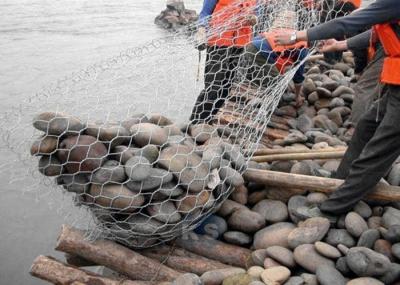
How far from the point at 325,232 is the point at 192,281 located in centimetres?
86

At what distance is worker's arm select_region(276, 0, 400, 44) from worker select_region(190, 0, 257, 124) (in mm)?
1191

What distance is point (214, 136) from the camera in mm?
3330

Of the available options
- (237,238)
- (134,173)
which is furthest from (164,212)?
(237,238)

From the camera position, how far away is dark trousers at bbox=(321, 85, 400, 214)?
2.51 m

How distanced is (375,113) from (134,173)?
1.55 metres

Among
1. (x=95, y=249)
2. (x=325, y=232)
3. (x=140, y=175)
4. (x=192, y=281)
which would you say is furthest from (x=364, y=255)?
(x=95, y=249)

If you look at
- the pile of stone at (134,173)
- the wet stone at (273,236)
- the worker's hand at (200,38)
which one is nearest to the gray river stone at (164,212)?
the pile of stone at (134,173)

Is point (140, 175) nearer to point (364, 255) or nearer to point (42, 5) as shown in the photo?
point (364, 255)

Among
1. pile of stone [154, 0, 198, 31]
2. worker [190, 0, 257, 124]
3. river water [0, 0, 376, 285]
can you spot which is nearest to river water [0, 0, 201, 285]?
river water [0, 0, 376, 285]

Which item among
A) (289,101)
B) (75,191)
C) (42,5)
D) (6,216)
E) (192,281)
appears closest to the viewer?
(192,281)

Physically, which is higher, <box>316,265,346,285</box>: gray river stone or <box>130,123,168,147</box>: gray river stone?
<box>130,123,168,147</box>: gray river stone

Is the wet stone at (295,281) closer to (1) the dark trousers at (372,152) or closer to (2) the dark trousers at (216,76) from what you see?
(1) the dark trousers at (372,152)

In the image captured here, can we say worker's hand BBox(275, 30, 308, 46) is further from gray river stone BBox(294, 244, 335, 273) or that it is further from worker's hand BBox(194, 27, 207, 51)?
gray river stone BBox(294, 244, 335, 273)

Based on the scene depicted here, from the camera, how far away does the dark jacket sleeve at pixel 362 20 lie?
232cm
